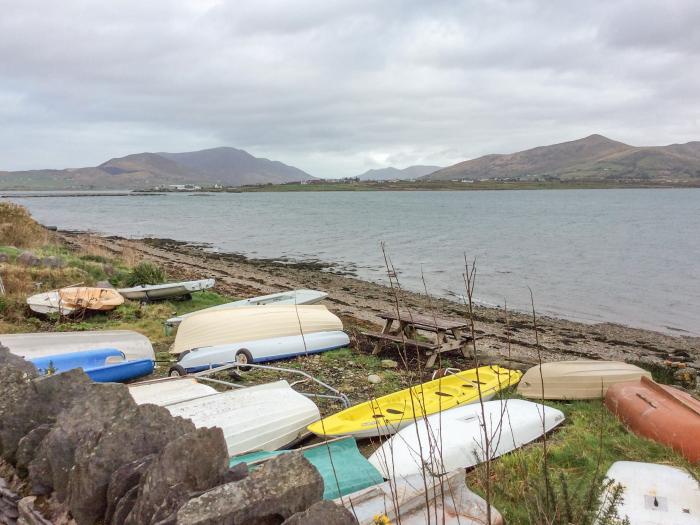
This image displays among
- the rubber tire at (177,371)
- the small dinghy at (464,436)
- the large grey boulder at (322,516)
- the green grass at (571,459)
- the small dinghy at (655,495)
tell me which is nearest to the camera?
the large grey boulder at (322,516)

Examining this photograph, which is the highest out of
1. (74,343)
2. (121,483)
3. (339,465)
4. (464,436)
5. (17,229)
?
(17,229)

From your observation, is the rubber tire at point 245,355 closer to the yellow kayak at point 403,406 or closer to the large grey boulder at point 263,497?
the yellow kayak at point 403,406

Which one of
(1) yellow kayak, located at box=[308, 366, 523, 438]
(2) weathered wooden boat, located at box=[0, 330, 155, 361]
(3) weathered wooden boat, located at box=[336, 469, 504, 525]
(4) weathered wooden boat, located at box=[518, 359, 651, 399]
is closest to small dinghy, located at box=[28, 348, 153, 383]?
(2) weathered wooden boat, located at box=[0, 330, 155, 361]

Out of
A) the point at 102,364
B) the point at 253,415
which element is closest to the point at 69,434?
the point at 253,415

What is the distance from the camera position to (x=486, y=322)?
1584cm

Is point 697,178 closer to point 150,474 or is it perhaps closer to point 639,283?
point 639,283

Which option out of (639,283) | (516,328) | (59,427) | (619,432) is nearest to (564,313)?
(516,328)

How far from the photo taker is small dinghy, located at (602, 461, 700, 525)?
3779 mm

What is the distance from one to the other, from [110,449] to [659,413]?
5626 millimetres

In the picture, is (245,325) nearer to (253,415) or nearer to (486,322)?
(253,415)

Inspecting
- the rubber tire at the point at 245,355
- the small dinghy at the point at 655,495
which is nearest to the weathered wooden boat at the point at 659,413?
the small dinghy at the point at 655,495

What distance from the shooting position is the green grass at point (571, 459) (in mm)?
3902

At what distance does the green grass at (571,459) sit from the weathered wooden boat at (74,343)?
17.8 ft

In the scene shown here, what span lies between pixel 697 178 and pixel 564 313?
18487 centimetres
